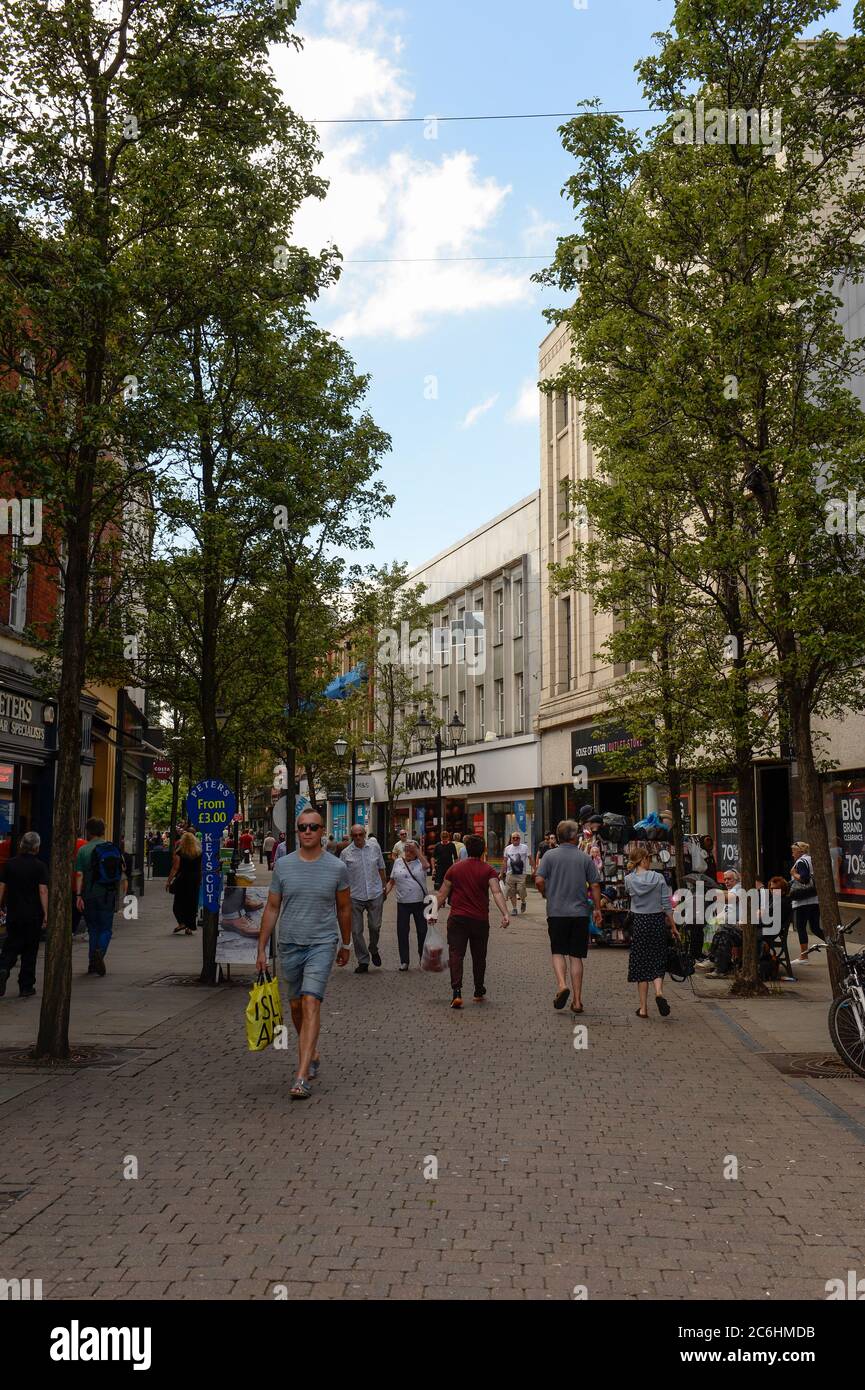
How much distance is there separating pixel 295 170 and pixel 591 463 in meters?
25.5

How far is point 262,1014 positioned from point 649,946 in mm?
4959

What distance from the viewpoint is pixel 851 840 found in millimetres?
21891

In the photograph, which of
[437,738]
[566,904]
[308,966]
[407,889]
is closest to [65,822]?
[308,966]

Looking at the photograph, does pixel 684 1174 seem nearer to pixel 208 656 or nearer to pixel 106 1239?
pixel 106 1239

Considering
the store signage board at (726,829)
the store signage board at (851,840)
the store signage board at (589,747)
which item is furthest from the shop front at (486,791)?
the store signage board at (851,840)

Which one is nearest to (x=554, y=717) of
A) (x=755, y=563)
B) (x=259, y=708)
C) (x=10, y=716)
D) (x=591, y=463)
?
(x=591, y=463)

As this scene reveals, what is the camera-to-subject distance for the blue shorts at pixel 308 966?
28.4 ft

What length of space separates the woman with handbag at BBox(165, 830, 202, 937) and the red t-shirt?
814 centimetres

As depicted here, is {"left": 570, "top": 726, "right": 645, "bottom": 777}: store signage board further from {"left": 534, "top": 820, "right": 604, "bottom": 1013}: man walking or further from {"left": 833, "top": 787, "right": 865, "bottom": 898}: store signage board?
{"left": 534, "top": 820, "right": 604, "bottom": 1013}: man walking

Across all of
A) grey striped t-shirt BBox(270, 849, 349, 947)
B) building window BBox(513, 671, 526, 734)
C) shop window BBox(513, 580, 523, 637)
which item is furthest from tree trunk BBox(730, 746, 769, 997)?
shop window BBox(513, 580, 523, 637)

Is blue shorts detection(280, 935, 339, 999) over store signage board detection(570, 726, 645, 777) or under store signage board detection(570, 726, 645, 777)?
under

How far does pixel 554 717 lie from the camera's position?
44.5 meters

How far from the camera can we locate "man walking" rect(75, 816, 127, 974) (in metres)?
16.0
